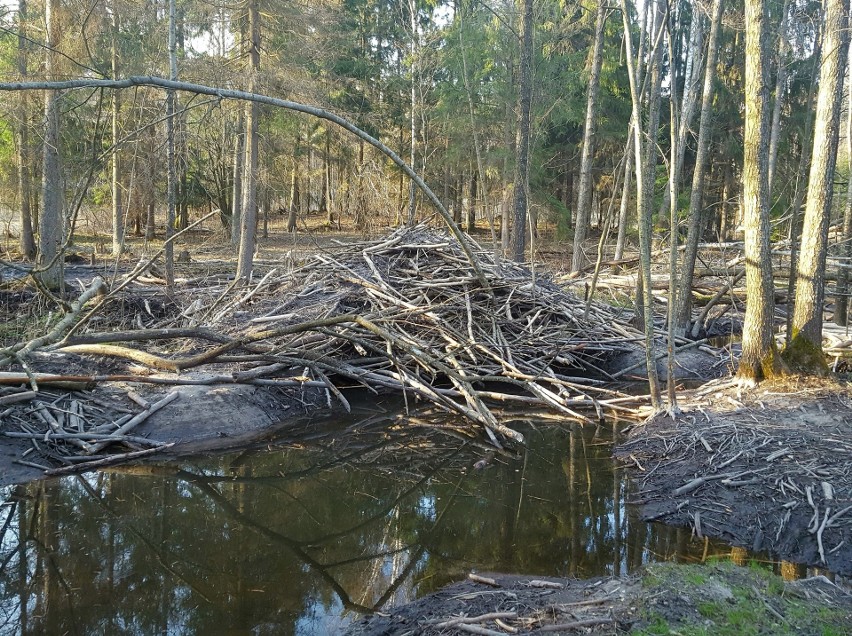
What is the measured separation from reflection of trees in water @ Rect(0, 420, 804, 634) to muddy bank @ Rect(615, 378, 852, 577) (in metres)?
0.38

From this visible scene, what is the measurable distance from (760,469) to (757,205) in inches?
123

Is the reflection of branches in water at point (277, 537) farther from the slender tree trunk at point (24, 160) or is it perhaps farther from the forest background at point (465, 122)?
the slender tree trunk at point (24, 160)

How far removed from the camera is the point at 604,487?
704 cm

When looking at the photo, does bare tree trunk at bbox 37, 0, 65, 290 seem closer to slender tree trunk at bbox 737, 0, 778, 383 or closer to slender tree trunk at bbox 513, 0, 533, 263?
slender tree trunk at bbox 513, 0, 533, 263

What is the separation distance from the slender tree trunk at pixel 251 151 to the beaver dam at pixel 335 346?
79.3 inches

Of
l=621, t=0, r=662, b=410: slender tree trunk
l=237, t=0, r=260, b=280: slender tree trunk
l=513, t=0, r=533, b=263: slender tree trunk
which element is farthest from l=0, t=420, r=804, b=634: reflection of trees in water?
l=237, t=0, r=260, b=280: slender tree trunk

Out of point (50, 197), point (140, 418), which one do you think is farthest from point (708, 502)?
point (50, 197)

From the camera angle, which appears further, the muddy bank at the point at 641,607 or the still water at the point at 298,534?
the still water at the point at 298,534

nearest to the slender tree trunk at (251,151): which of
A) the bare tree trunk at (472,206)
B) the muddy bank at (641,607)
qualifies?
the muddy bank at (641,607)

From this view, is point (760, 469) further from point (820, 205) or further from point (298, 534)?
point (298, 534)

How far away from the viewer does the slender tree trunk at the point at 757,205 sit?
302 inches

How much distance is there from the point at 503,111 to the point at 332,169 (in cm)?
1338

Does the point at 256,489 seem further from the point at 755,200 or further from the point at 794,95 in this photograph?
the point at 794,95

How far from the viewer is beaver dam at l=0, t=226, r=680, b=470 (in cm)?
769
